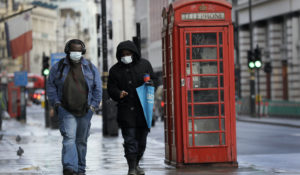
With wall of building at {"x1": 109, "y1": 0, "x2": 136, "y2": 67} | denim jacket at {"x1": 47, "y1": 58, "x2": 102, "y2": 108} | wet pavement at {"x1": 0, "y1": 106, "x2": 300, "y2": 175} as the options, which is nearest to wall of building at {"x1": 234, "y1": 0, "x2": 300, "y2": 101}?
wet pavement at {"x1": 0, "y1": 106, "x2": 300, "y2": 175}

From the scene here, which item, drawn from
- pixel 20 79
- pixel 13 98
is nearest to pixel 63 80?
pixel 20 79

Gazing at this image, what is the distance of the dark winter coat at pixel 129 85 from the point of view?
39.7ft

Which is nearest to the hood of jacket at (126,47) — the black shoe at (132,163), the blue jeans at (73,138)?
the blue jeans at (73,138)

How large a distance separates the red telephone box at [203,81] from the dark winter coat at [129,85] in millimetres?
1275

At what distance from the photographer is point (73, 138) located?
1162 centimetres

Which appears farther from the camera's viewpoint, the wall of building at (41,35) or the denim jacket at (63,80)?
the wall of building at (41,35)

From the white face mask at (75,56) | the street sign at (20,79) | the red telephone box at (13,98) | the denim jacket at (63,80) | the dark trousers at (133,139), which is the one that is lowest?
the red telephone box at (13,98)

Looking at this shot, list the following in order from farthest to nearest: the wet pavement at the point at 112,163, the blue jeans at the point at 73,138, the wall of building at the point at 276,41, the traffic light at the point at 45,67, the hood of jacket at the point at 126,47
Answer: the wall of building at the point at 276,41 < the traffic light at the point at 45,67 < the wet pavement at the point at 112,163 < the hood of jacket at the point at 126,47 < the blue jeans at the point at 73,138

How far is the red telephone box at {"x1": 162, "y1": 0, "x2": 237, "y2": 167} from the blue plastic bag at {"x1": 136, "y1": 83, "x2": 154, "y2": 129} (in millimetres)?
1411

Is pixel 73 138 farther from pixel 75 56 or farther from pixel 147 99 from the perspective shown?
pixel 147 99

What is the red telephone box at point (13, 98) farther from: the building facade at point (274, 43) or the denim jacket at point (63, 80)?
the denim jacket at point (63, 80)

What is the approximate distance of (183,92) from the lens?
13453 mm

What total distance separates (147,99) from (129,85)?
1.06ft

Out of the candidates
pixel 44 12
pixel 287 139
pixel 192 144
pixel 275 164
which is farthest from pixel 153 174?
pixel 44 12
